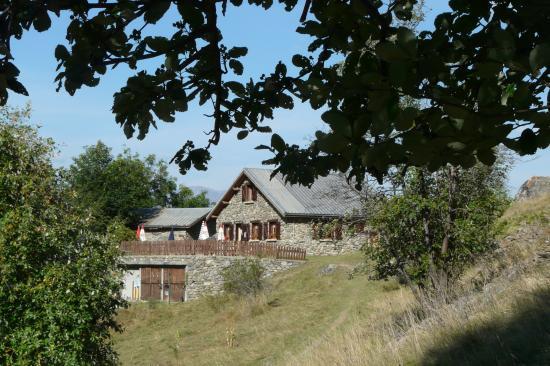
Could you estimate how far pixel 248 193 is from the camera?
4497cm

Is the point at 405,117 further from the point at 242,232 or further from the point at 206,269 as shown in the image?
the point at 242,232

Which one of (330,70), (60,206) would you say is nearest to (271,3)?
(330,70)

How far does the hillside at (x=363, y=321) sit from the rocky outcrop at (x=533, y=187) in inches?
120

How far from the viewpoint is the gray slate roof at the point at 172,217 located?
56.2 meters

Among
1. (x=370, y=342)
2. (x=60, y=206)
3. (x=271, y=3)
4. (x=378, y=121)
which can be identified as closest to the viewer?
(x=378, y=121)

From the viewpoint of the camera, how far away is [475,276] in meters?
14.6

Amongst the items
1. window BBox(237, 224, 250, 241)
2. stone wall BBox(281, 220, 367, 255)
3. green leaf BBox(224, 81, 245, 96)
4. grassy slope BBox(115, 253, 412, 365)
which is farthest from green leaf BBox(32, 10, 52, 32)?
window BBox(237, 224, 250, 241)

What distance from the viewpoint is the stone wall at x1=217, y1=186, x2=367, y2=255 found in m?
40.5

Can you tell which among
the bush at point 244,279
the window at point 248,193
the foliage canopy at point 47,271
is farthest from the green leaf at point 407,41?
the window at point 248,193

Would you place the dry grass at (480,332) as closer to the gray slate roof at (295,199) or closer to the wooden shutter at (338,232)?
the wooden shutter at (338,232)

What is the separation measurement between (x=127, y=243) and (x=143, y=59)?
3923cm

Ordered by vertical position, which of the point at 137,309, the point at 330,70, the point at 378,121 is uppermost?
the point at 330,70

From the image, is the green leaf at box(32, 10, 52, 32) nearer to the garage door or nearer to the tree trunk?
the tree trunk

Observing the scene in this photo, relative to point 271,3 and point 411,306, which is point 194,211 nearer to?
point 411,306
